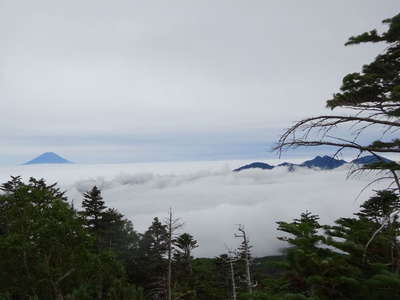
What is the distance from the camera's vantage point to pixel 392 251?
6672 millimetres

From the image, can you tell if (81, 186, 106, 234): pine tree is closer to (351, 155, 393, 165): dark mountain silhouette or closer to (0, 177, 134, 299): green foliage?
(0, 177, 134, 299): green foliage

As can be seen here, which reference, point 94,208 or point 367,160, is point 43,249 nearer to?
point 94,208

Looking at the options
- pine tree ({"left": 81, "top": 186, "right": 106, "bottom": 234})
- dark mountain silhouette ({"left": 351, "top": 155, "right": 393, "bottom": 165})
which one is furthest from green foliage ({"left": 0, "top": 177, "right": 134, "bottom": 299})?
dark mountain silhouette ({"left": 351, "top": 155, "right": 393, "bottom": 165})

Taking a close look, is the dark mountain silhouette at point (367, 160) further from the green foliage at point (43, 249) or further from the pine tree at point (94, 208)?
the pine tree at point (94, 208)

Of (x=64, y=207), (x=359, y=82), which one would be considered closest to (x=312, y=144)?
(x=359, y=82)

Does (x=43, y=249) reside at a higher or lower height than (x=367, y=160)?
lower

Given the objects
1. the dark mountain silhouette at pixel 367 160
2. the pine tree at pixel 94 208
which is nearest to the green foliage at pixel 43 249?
the pine tree at pixel 94 208

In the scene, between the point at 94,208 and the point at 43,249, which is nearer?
the point at 43,249

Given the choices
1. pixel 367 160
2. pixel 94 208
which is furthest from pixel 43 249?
pixel 367 160

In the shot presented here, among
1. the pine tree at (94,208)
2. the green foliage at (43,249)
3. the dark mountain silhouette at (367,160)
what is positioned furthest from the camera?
the pine tree at (94,208)

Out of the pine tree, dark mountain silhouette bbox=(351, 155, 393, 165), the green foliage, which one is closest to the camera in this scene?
dark mountain silhouette bbox=(351, 155, 393, 165)

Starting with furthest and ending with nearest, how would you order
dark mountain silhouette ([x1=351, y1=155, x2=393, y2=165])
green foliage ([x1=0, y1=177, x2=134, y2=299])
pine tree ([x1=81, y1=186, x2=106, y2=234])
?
pine tree ([x1=81, y1=186, x2=106, y2=234])
green foliage ([x1=0, y1=177, x2=134, y2=299])
dark mountain silhouette ([x1=351, y1=155, x2=393, y2=165])

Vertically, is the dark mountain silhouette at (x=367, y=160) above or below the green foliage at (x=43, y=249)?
above

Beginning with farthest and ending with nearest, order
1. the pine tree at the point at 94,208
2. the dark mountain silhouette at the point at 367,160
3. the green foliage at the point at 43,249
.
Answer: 1. the pine tree at the point at 94,208
2. the green foliage at the point at 43,249
3. the dark mountain silhouette at the point at 367,160
